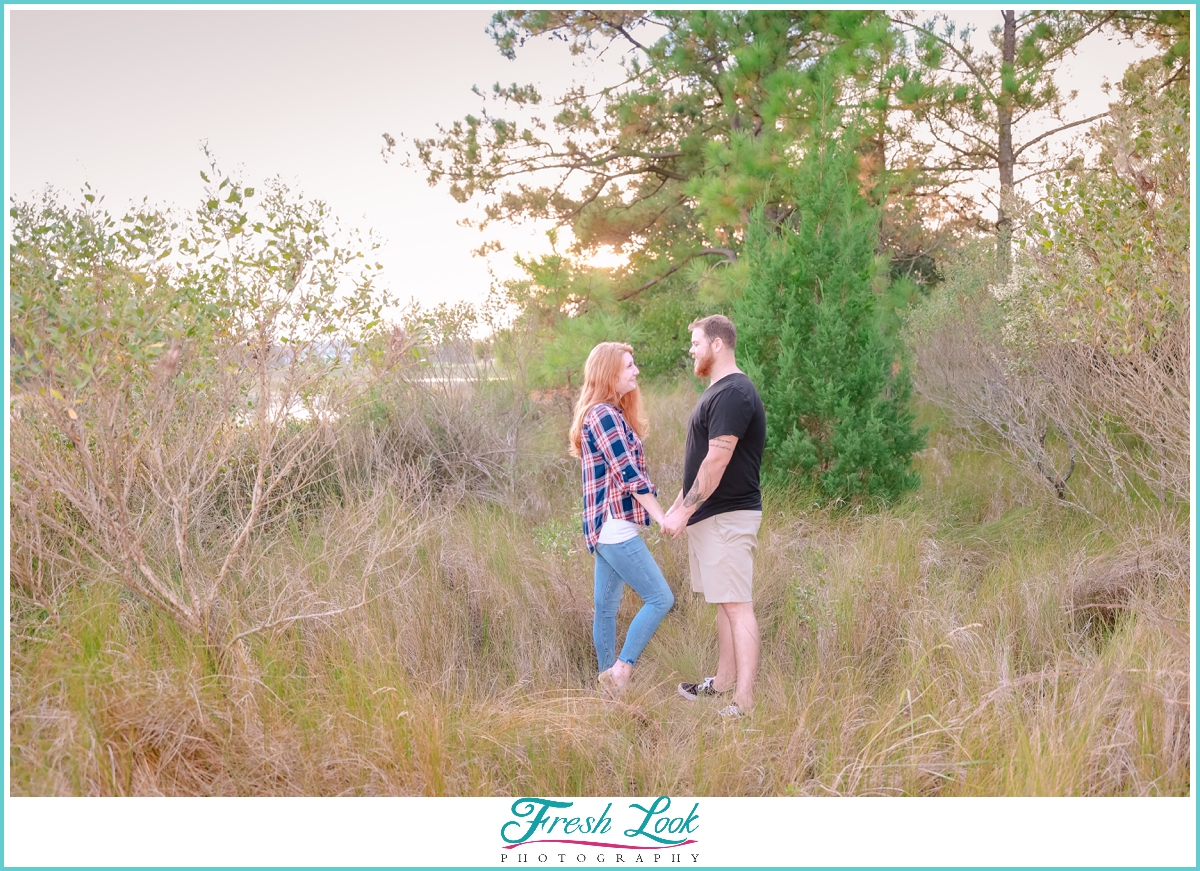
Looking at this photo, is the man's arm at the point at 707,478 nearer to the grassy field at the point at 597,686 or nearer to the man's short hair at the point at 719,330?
the man's short hair at the point at 719,330

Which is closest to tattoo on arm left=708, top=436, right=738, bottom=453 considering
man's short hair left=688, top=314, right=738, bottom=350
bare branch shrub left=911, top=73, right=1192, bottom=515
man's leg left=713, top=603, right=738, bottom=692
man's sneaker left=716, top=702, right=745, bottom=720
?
man's short hair left=688, top=314, right=738, bottom=350

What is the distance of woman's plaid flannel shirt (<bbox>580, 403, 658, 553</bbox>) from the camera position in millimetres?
3223

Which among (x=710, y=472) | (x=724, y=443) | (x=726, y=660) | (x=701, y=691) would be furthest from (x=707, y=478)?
(x=701, y=691)

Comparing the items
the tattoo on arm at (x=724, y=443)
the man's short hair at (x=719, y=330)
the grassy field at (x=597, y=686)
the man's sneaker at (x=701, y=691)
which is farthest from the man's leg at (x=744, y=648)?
the man's short hair at (x=719, y=330)

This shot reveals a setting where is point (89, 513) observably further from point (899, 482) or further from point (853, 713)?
point (899, 482)

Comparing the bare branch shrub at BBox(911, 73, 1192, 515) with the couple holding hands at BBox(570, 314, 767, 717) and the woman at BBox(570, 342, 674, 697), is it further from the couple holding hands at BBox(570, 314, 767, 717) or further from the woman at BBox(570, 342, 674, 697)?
the woman at BBox(570, 342, 674, 697)

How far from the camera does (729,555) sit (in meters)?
3.32

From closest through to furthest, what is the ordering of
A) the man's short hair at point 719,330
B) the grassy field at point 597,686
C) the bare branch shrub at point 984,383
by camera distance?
1. the grassy field at point 597,686
2. the man's short hair at point 719,330
3. the bare branch shrub at point 984,383

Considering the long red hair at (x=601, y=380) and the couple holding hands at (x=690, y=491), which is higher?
the long red hair at (x=601, y=380)

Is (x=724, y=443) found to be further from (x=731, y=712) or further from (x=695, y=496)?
(x=731, y=712)

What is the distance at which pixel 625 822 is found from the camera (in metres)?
2.74

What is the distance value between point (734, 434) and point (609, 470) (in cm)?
56

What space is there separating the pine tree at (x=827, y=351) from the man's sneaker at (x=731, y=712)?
9.51 feet

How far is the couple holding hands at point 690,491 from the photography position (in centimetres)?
321
